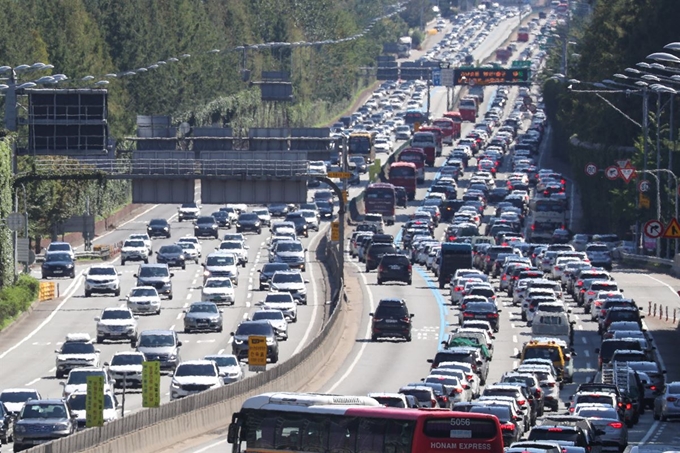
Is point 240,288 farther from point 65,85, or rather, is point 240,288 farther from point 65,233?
point 65,85

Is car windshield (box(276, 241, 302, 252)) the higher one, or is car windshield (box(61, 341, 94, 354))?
car windshield (box(61, 341, 94, 354))

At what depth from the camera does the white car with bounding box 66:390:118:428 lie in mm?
49125

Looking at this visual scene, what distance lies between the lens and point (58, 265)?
97.5 metres

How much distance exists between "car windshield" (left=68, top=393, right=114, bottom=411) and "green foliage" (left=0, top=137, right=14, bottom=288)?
117 feet

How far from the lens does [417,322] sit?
3250 inches

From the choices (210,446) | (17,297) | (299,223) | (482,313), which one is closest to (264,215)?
(299,223)

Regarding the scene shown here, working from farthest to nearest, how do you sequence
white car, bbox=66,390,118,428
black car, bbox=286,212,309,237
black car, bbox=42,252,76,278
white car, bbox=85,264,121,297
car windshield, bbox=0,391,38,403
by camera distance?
black car, bbox=286,212,309,237, black car, bbox=42,252,76,278, white car, bbox=85,264,121,297, car windshield, bbox=0,391,38,403, white car, bbox=66,390,118,428

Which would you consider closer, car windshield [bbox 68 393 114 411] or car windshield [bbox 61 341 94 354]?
car windshield [bbox 68 393 114 411]

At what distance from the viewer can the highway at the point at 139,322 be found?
66000mm

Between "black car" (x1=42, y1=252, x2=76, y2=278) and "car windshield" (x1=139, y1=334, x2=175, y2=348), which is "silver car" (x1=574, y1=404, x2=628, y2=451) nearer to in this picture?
"car windshield" (x1=139, y1=334, x2=175, y2=348)

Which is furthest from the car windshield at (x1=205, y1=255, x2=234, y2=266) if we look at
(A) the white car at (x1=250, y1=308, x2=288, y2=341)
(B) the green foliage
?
(A) the white car at (x1=250, y1=308, x2=288, y2=341)

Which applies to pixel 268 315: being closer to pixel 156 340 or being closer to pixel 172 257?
pixel 156 340

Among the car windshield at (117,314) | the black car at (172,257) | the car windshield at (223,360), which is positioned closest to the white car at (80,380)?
the car windshield at (223,360)

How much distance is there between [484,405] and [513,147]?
471ft
